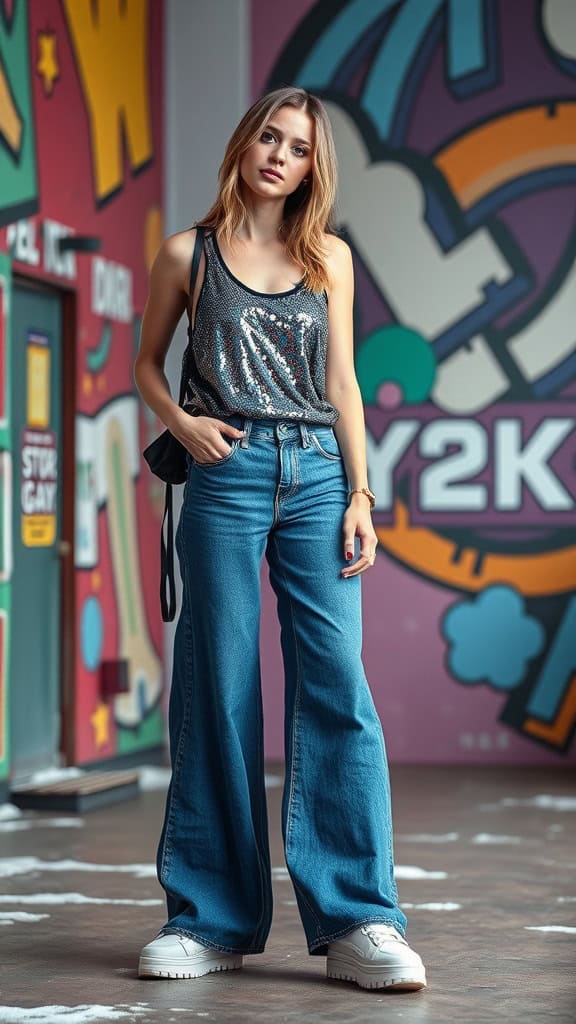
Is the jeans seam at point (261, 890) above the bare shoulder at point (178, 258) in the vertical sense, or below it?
below

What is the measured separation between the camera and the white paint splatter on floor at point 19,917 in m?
3.29

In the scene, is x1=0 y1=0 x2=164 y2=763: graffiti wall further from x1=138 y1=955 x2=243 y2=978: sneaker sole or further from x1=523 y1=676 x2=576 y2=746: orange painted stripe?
x1=138 y1=955 x2=243 y2=978: sneaker sole

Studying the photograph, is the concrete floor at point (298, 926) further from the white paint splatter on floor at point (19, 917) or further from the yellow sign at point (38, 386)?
the yellow sign at point (38, 386)

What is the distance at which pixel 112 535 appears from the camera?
19.9 ft

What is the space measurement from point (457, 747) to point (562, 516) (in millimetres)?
1017

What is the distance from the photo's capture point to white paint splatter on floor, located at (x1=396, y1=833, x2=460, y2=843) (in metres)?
4.43

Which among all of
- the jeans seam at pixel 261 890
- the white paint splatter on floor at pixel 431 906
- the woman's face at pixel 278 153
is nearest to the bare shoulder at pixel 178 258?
A: the woman's face at pixel 278 153

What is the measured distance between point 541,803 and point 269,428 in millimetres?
2904

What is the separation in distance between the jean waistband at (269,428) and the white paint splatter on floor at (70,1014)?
0.95 meters

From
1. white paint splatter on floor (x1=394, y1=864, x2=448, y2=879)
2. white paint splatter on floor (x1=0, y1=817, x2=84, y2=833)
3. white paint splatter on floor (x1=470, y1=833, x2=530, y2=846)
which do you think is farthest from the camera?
white paint splatter on floor (x1=0, y1=817, x2=84, y2=833)

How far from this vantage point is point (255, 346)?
2.69m

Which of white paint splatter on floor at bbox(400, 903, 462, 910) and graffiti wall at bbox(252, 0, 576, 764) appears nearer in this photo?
white paint splatter on floor at bbox(400, 903, 462, 910)

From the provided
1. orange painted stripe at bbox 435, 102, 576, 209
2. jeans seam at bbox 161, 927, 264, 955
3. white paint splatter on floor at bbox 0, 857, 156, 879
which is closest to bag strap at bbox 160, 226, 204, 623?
jeans seam at bbox 161, 927, 264, 955

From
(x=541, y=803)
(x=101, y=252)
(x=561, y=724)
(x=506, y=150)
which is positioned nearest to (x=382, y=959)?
(x=541, y=803)
